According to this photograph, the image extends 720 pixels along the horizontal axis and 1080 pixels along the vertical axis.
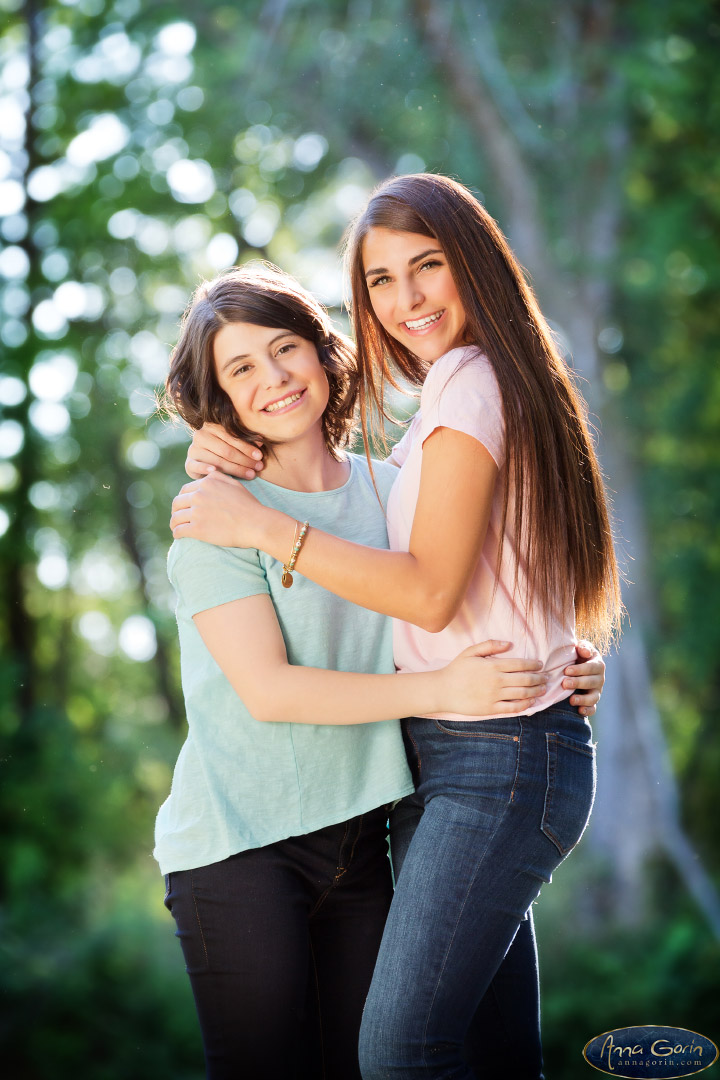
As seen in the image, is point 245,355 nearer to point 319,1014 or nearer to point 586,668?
point 586,668

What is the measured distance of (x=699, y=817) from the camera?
23.7 ft

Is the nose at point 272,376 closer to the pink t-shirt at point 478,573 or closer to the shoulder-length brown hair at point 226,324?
the shoulder-length brown hair at point 226,324

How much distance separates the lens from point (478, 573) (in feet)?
5.39

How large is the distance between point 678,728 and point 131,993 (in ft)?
13.8

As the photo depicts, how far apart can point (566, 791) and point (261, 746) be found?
0.48 m

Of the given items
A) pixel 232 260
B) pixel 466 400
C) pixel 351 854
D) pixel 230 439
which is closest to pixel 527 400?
pixel 466 400

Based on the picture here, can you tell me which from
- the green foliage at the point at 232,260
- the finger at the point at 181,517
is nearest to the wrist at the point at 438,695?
the finger at the point at 181,517

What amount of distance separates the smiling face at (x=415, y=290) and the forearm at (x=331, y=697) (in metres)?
0.57

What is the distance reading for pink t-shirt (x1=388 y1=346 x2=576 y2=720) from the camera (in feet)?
5.03

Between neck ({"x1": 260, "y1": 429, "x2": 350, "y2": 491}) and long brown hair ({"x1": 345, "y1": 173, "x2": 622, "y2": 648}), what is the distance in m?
0.33

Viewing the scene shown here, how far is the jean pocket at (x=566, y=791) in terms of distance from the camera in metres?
1.57

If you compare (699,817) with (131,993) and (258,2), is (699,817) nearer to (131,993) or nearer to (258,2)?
(131,993)

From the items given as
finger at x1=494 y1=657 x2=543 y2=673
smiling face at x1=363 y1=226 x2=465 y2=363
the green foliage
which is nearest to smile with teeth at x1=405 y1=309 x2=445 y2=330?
smiling face at x1=363 y1=226 x2=465 y2=363

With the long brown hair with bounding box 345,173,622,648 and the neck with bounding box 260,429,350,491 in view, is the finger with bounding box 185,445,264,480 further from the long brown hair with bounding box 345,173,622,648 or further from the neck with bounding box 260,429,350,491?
the long brown hair with bounding box 345,173,622,648
